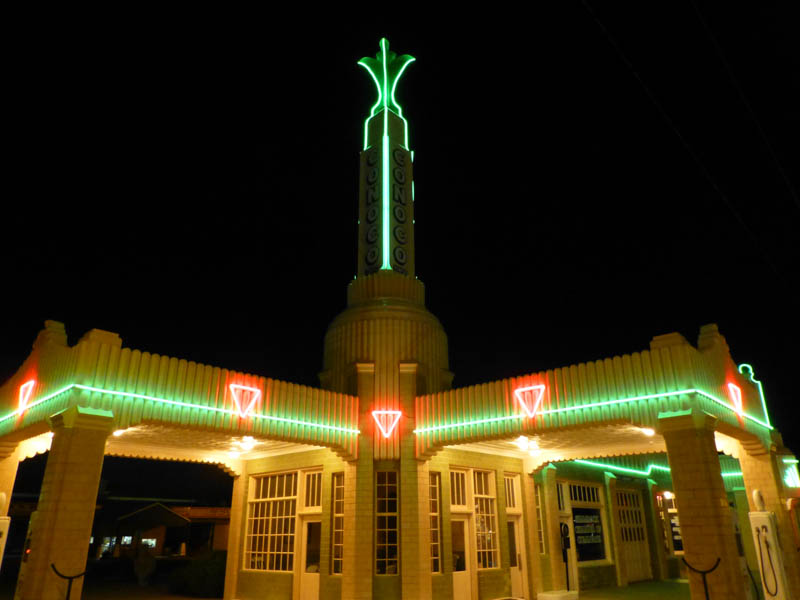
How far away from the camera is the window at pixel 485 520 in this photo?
15.9m

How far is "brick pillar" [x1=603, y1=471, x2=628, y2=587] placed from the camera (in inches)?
798

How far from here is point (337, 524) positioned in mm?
15266

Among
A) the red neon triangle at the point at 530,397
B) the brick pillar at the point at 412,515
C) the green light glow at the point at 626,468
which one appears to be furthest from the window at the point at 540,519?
the red neon triangle at the point at 530,397

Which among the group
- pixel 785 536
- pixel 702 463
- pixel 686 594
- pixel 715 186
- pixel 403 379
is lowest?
pixel 686 594

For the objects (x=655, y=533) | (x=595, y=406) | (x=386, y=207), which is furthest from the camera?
(x=655, y=533)

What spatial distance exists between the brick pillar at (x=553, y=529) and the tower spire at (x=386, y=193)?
7858 millimetres

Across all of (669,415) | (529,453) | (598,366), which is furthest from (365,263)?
(669,415)

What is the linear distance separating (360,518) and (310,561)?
94.8 inches

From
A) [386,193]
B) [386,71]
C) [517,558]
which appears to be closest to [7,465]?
[386,193]

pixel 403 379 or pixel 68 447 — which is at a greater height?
pixel 403 379

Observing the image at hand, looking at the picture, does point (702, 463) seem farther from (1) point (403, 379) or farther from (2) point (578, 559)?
(2) point (578, 559)

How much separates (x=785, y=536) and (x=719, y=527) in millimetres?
5760

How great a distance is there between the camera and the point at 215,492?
55.1 m

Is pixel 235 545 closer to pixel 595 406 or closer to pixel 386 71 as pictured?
pixel 595 406
